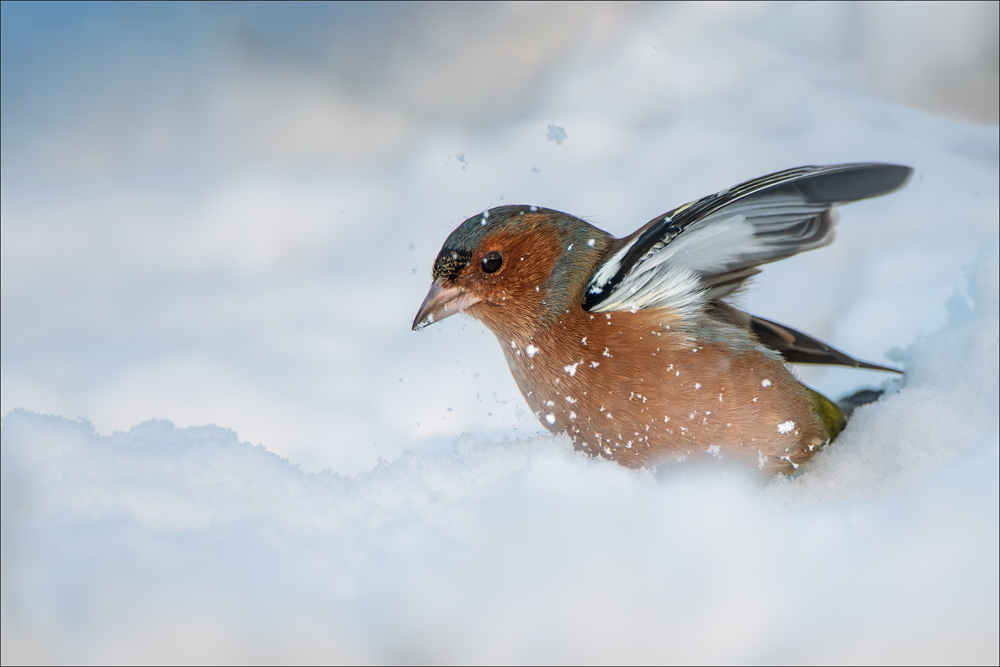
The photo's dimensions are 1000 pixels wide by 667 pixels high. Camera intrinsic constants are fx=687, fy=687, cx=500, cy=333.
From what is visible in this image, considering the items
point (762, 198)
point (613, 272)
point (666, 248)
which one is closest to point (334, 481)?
point (613, 272)

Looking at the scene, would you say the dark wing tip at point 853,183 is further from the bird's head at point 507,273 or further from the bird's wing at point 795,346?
the bird's head at point 507,273

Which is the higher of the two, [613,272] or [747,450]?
[613,272]

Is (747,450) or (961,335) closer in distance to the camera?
(747,450)

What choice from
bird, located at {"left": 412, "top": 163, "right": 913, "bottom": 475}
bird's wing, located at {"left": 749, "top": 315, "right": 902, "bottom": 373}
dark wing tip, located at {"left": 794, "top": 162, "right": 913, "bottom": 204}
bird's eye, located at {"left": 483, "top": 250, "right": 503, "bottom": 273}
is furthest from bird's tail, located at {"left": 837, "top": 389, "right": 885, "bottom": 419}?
bird's eye, located at {"left": 483, "top": 250, "right": 503, "bottom": 273}

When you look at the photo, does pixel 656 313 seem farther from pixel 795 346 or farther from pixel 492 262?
pixel 795 346

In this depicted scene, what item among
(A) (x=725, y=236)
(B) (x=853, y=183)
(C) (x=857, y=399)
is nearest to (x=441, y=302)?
(A) (x=725, y=236)

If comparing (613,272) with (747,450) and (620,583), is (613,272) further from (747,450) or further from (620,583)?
(620,583)

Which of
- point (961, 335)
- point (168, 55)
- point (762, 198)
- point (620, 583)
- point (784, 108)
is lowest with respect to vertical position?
point (620, 583)
